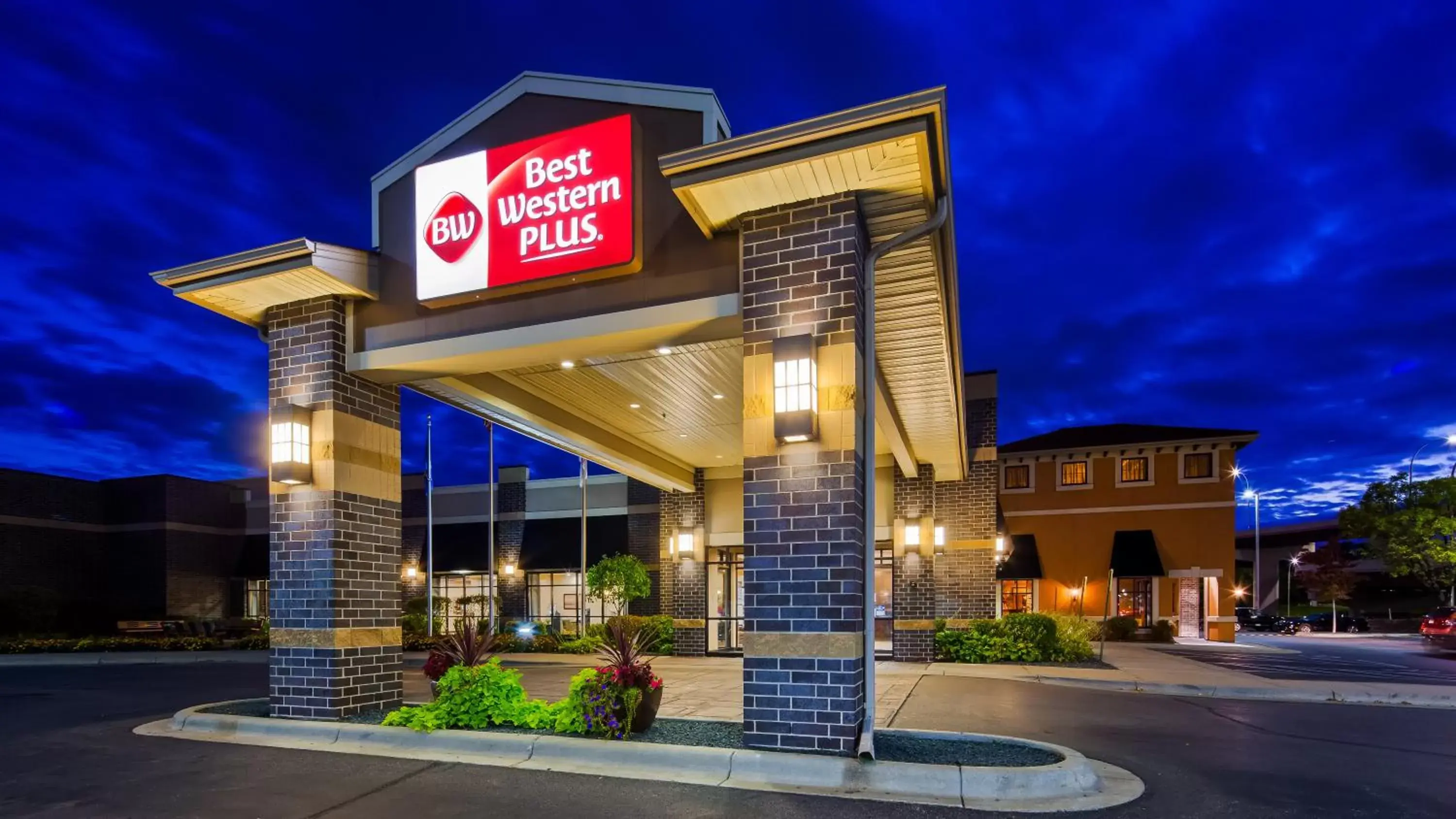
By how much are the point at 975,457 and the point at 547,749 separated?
1524 centimetres

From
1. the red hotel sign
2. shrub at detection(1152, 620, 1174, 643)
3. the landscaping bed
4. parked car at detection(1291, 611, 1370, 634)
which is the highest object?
the red hotel sign

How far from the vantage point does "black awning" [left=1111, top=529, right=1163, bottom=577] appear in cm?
2950

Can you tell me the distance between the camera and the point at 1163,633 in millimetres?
28188

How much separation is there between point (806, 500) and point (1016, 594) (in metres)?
27.7

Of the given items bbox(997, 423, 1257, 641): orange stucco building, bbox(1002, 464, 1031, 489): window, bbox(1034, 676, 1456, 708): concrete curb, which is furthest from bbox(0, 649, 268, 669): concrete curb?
bbox(1002, 464, 1031, 489): window

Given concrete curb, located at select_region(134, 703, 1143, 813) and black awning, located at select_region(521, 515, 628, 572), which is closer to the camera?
concrete curb, located at select_region(134, 703, 1143, 813)

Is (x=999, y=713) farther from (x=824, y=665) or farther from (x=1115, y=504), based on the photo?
(x=1115, y=504)

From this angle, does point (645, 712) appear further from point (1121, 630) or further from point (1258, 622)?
point (1258, 622)

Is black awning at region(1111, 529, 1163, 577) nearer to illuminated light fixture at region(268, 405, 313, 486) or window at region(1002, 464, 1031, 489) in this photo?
window at region(1002, 464, 1031, 489)

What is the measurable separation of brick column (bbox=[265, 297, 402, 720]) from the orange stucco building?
23576 mm

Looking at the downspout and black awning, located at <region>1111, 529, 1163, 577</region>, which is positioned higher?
the downspout

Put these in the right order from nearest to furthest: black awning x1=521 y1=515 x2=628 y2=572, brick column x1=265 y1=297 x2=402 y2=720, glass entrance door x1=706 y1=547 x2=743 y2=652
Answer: brick column x1=265 y1=297 x2=402 y2=720 < glass entrance door x1=706 y1=547 x2=743 y2=652 < black awning x1=521 y1=515 x2=628 y2=572

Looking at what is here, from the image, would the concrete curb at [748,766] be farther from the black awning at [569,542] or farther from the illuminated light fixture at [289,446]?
the black awning at [569,542]

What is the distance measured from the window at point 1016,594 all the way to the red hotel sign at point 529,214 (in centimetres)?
2756
